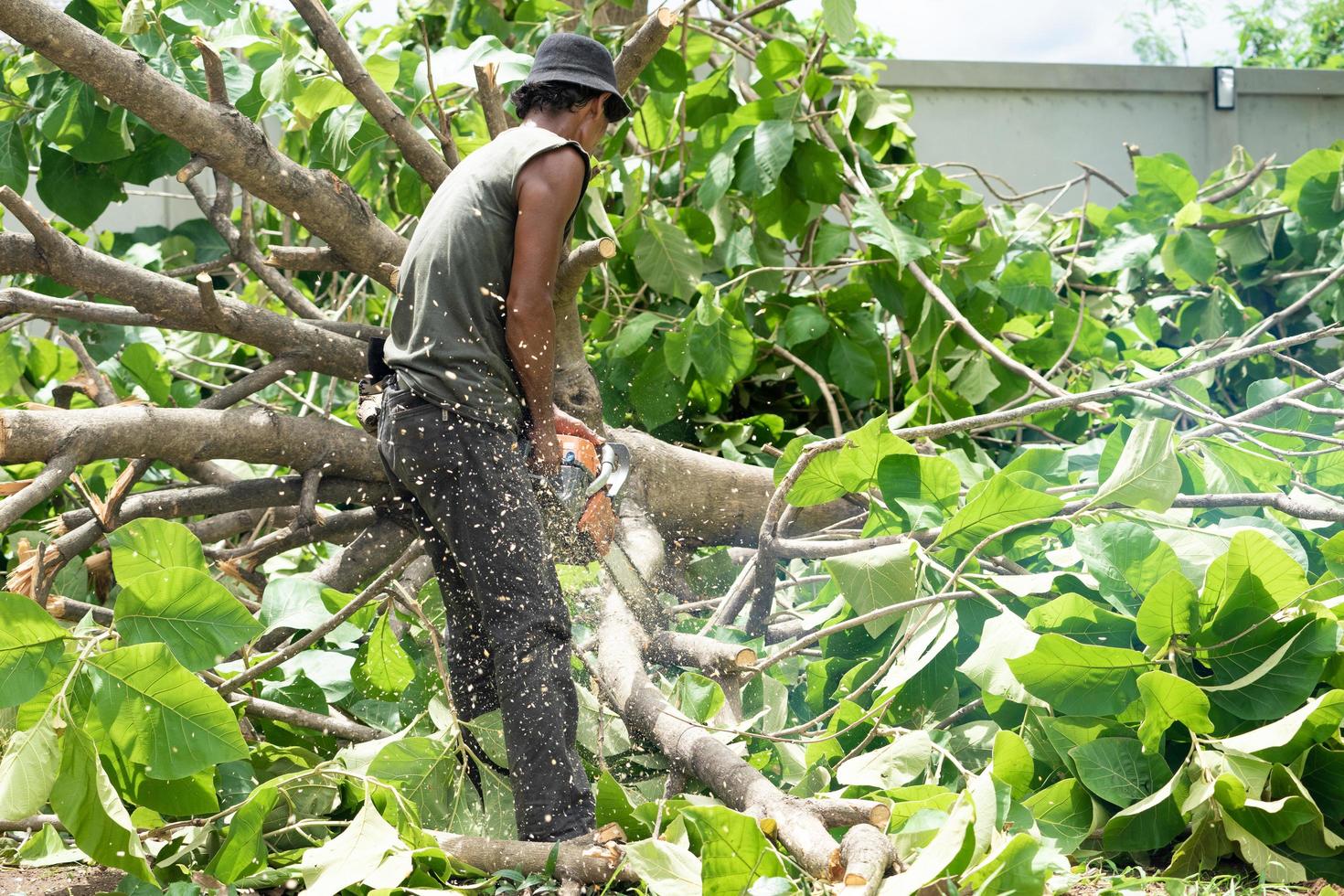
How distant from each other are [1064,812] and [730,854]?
2.06 feet

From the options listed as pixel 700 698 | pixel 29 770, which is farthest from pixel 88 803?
pixel 700 698

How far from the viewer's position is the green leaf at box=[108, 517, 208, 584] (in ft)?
5.96

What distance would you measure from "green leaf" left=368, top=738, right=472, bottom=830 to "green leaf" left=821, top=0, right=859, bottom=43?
185cm

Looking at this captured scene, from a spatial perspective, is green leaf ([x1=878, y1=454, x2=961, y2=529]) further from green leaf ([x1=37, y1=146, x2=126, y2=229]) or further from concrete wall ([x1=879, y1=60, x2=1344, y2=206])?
concrete wall ([x1=879, y1=60, x2=1344, y2=206])

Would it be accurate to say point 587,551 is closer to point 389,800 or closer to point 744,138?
point 389,800

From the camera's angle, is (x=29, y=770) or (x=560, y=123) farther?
(x=560, y=123)

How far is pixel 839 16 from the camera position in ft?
8.46

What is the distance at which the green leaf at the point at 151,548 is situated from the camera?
1.82m

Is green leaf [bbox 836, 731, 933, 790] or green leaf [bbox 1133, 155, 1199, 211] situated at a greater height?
green leaf [bbox 1133, 155, 1199, 211]

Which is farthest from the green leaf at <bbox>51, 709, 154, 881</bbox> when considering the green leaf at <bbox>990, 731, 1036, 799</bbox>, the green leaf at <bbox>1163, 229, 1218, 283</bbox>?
the green leaf at <bbox>1163, 229, 1218, 283</bbox>

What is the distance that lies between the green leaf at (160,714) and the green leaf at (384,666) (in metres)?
0.50

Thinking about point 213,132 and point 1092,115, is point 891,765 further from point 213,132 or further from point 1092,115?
point 1092,115

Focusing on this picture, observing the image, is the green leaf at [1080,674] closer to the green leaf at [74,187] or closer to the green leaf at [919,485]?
the green leaf at [919,485]

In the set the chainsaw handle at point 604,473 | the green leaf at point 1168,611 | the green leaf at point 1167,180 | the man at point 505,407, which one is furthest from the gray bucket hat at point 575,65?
Answer: the green leaf at point 1167,180
